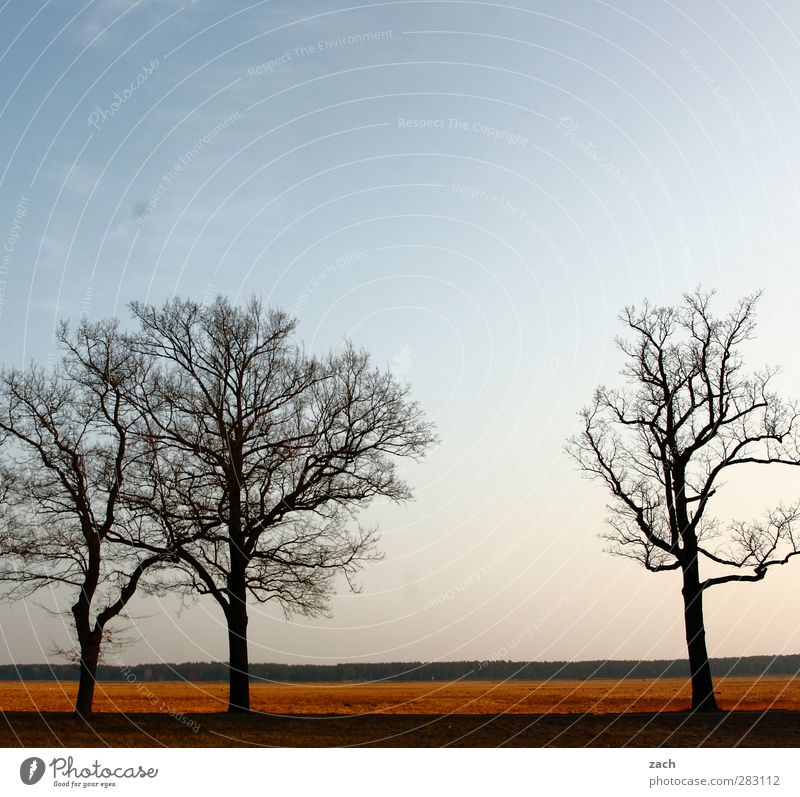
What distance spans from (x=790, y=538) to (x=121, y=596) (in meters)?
23.4

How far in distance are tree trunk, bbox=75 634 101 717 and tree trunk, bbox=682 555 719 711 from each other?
65.0 feet

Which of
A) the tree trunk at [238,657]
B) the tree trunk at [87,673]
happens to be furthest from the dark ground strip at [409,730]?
the tree trunk at [238,657]

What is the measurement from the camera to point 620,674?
131000 millimetres

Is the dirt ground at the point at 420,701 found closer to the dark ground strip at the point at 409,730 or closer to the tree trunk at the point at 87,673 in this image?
the tree trunk at the point at 87,673

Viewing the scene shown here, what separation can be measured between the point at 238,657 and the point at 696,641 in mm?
15599

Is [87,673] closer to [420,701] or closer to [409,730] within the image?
[409,730]

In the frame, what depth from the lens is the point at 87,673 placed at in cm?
3094

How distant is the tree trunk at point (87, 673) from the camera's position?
99.2ft

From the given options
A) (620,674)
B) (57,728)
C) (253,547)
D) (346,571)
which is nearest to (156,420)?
(253,547)

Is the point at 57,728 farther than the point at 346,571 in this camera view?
No

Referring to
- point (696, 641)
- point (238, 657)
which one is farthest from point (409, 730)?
point (696, 641)

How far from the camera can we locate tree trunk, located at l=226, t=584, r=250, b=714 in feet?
103
